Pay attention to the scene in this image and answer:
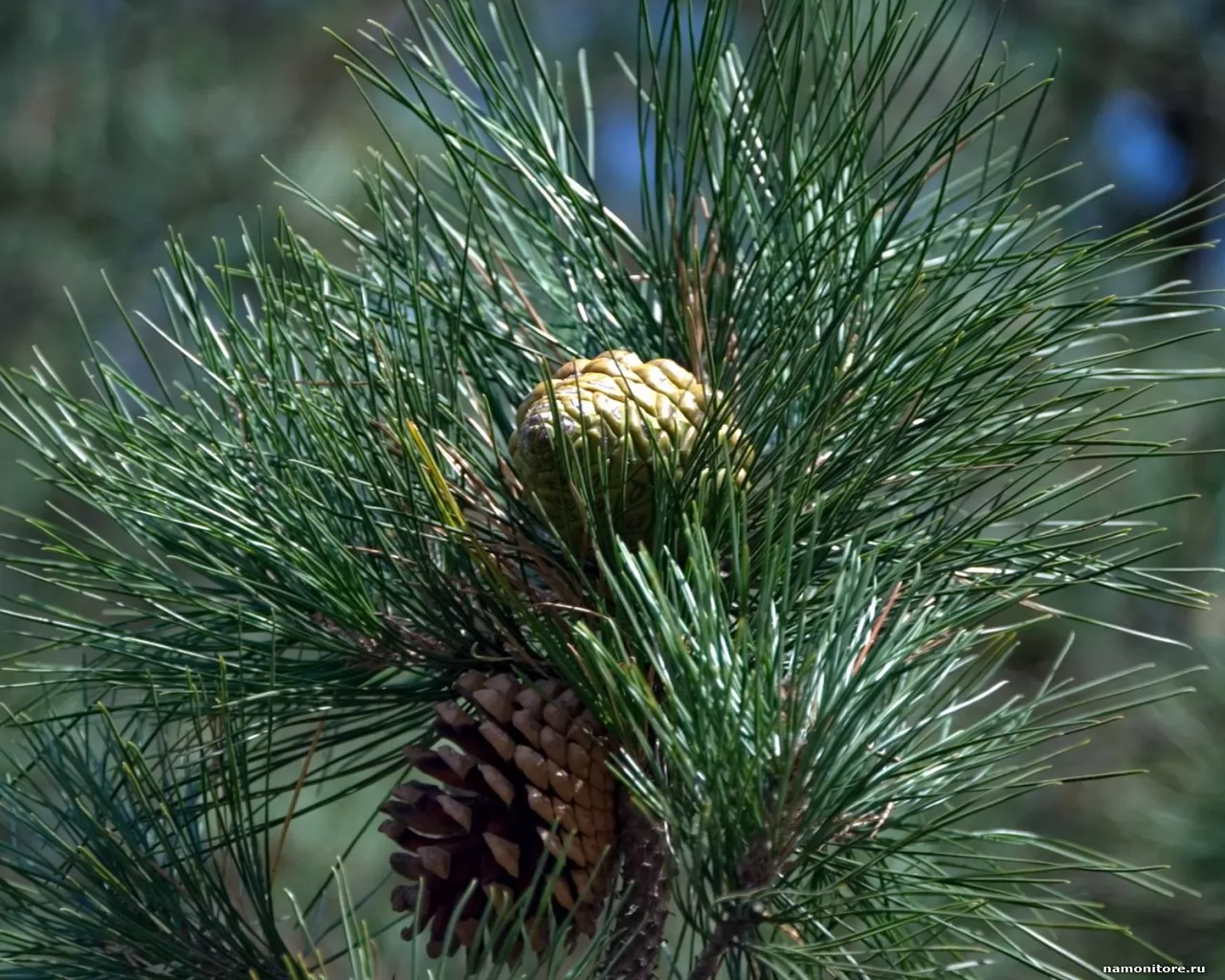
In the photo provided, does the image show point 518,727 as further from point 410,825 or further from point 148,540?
point 148,540

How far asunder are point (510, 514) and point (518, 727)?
99 mm

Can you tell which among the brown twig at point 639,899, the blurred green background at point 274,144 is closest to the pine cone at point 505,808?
the brown twig at point 639,899

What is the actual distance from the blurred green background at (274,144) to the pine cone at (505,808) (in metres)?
1.87

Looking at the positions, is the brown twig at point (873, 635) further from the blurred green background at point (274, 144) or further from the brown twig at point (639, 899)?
the blurred green background at point (274, 144)

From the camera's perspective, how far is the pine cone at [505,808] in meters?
0.53

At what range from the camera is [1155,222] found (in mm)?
584

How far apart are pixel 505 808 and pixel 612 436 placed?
15cm

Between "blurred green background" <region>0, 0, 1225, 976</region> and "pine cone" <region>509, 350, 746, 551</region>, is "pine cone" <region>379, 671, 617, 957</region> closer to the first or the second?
"pine cone" <region>509, 350, 746, 551</region>

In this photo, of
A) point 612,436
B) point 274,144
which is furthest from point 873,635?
point 274,144

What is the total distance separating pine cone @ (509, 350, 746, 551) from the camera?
0.54 m

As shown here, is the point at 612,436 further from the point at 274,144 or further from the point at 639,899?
the point at 274,144

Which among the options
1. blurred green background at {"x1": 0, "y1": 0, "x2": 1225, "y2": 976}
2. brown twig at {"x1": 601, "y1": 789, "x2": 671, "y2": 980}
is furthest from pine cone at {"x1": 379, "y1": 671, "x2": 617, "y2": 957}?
blurred green background at {"x1": 0, "y1": 0, "x2": 1225, "y2": 976}

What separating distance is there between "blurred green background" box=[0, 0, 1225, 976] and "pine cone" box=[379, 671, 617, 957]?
1.87m

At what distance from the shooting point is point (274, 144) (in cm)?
333
